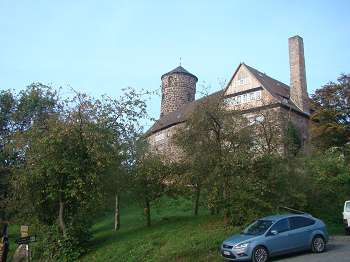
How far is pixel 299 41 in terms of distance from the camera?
46656mm

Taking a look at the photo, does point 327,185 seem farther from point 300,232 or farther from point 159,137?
point 159,137

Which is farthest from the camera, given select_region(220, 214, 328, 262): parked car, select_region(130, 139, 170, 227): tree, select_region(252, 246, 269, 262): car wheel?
select_region(130, 139, 170, 227): tree

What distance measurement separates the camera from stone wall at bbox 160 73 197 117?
216 feet

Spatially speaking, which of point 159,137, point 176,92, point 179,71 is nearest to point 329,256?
point 159,137

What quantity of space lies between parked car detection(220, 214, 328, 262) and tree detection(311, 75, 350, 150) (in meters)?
20.8

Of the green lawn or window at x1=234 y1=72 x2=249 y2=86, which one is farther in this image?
window at x1=234 y1=72 x2=249 y2=86

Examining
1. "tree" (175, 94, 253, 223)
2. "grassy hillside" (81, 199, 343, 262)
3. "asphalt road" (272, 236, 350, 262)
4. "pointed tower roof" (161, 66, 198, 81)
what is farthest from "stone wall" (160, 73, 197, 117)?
"asphalt road" (272, 236, 350, 262)

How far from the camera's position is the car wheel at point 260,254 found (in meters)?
15.7

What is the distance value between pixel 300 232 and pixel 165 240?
660 cm

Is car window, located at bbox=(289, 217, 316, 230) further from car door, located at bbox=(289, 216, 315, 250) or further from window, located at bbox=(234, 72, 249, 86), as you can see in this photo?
window, located at bbox=(234, 72, 249, 86)

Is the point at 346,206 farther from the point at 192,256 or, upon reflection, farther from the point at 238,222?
the point at 192,256

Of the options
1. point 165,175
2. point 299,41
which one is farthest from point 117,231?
point 299,41

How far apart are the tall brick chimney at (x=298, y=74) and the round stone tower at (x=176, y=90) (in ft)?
72.2

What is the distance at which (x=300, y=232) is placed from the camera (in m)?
16.6
